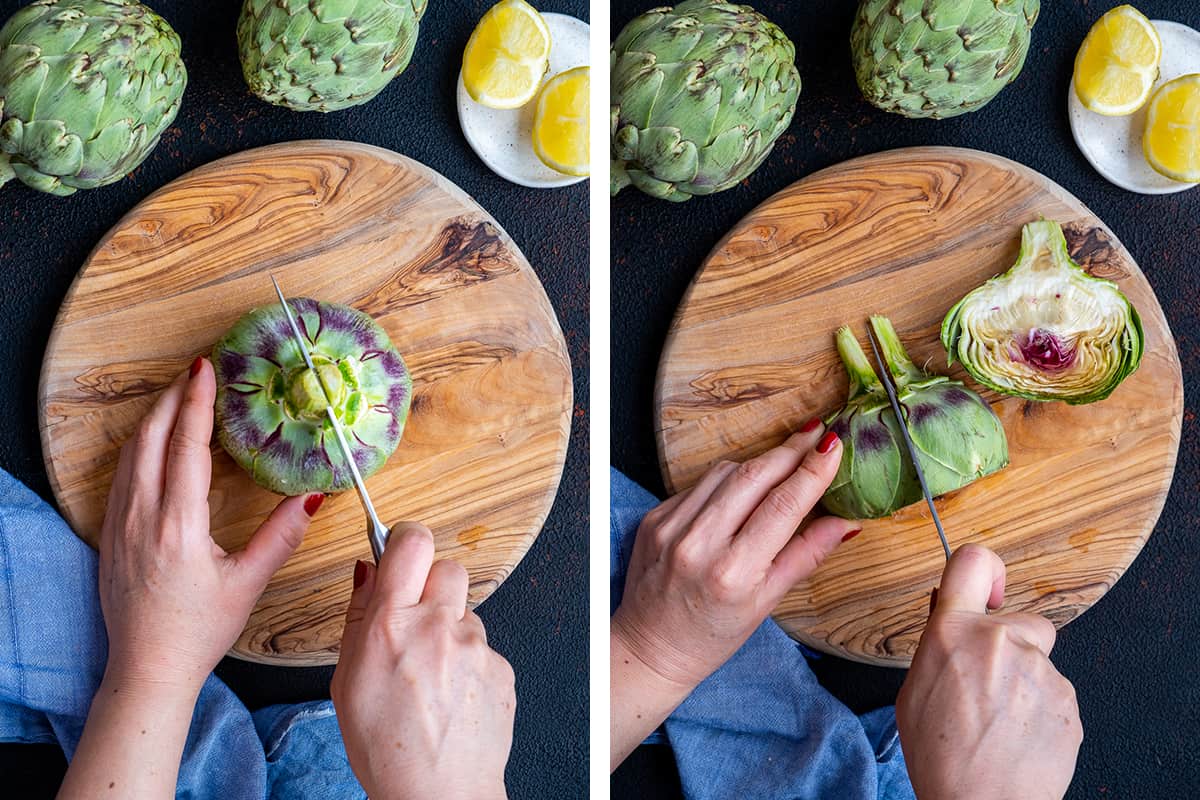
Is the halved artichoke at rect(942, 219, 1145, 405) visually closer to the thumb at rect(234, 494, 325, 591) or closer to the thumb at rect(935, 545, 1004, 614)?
the thumb at rect(935, 545, 1004, 614)

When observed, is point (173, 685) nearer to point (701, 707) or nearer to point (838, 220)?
point (701, 707)

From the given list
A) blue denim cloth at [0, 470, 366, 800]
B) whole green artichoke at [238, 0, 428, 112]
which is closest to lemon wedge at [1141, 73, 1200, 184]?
whole green artichoke at [238, 0, 428, 112]

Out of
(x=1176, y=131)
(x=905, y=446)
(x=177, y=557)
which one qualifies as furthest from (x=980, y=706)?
(x=177, y=557)

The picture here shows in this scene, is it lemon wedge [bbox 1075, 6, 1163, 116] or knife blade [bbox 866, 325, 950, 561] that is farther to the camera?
lemon wedge [bbox 1075, 6, 1163, 116]

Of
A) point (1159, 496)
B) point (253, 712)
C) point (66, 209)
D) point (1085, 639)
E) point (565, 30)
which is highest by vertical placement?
point (565, 30)

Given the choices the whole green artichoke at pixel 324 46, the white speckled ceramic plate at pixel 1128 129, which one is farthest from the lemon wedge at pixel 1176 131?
the whole green artichoke at pixel 324 46

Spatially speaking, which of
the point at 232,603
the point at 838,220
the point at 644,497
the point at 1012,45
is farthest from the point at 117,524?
the point at 1012,45
